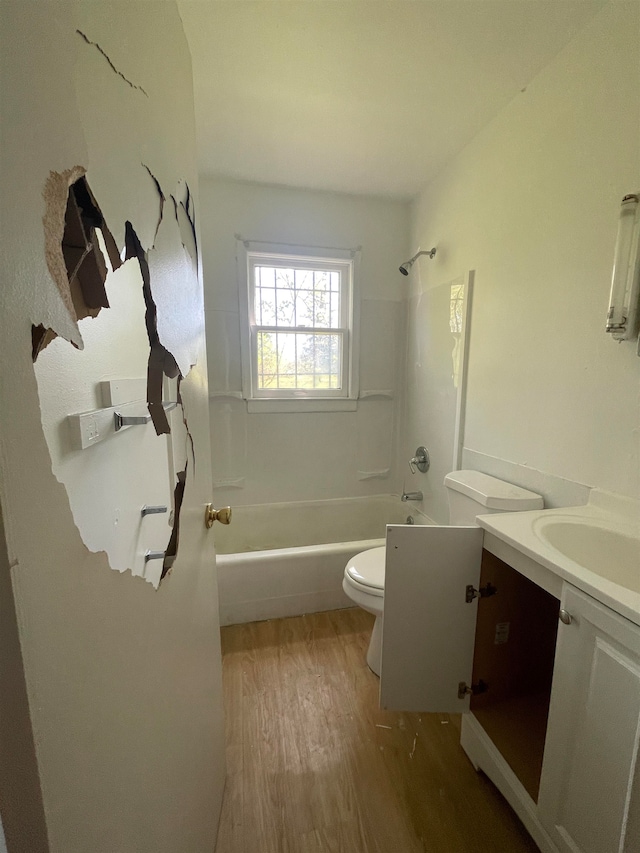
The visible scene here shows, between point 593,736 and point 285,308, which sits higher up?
point 285,308

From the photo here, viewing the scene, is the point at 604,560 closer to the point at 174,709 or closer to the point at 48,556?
the point at 174,709

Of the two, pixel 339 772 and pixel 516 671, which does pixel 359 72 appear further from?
pixel 339 772

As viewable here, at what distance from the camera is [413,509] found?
237cm

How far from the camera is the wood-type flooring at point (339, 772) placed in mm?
999

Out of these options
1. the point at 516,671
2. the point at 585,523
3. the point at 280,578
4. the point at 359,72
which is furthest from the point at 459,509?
the point at 359,72

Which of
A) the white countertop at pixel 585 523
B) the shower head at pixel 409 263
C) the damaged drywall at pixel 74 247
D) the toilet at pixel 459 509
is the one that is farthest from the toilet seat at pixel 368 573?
the shower head at pixel 409 263

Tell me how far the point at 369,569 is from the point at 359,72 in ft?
6.81

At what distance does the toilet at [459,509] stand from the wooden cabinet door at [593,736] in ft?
1.78

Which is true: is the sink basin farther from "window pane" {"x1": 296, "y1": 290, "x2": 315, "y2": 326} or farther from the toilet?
"window pane" {"x1": 296, "y1": 290, "x2": 315, "y2": 326}

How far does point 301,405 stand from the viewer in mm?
2432

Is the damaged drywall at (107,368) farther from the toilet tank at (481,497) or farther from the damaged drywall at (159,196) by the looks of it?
the toilet tank at (481,497)

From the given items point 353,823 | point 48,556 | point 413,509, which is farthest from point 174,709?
point 413,509

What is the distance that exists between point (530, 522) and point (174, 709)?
1056 mm

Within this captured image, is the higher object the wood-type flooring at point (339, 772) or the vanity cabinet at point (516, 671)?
the vanity cabinet at point (516, 671)
